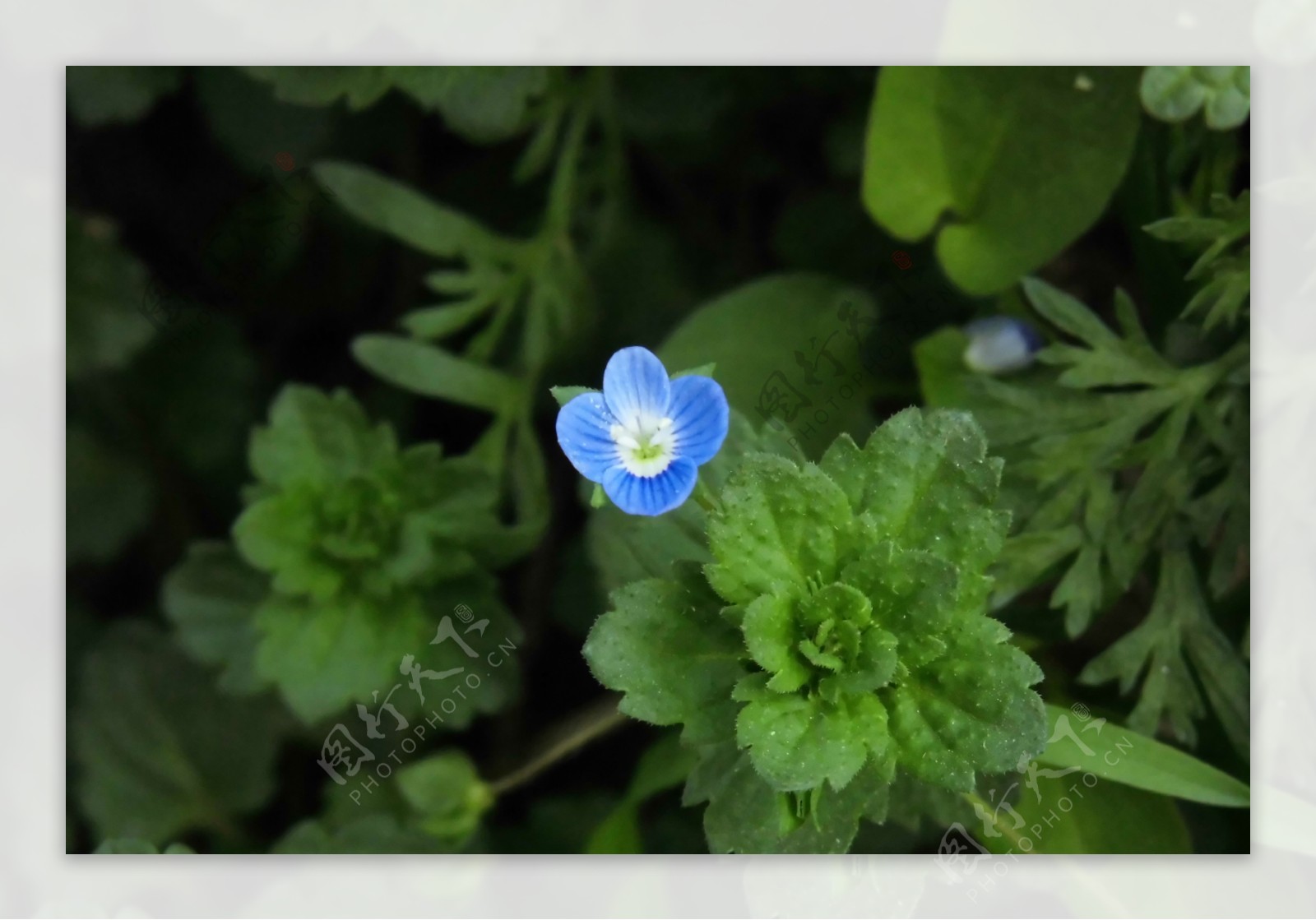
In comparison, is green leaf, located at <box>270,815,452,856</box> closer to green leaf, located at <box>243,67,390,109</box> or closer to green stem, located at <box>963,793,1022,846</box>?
green stem, located at <box>963,793,1022,846</box>

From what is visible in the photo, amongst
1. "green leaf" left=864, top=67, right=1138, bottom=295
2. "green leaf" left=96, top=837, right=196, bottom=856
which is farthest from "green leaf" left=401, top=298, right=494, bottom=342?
"green leaf" left=96, top=837, right=196, bottom=856

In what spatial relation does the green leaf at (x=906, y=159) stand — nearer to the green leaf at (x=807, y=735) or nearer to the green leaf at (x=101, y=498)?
the green leaf at (x=807, y=735)

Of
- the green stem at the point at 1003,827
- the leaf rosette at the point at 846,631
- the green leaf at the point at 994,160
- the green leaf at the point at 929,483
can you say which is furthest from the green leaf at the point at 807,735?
the green leaf at the point at 994,160

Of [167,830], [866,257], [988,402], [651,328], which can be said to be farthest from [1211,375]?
[167,830]

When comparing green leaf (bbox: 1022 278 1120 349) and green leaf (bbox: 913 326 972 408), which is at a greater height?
green leaf (bbox: 1022 278 1120 349)

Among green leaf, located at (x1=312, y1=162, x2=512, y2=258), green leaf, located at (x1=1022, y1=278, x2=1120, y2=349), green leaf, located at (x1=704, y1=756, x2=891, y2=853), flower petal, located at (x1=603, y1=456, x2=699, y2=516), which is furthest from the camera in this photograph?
green leaf, located at (x1=312, y1=162, x2=512, y2=258)

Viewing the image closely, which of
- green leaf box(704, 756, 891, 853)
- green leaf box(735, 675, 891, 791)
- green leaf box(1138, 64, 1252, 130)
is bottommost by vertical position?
green leaf box(704, 756, 891, 853)

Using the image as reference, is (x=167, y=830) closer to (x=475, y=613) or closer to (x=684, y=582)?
(x=475, y=613)
